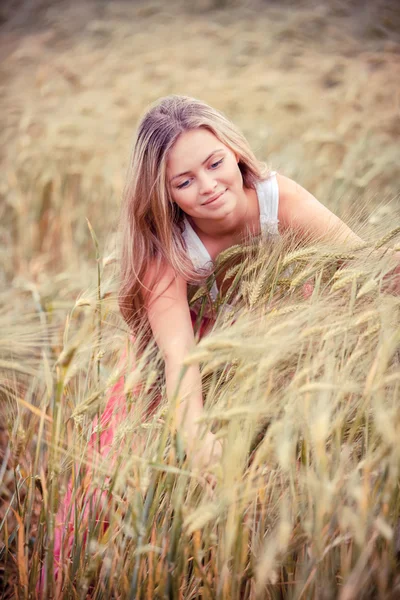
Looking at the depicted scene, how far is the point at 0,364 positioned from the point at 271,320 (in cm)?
53

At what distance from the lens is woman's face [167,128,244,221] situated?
1209mm

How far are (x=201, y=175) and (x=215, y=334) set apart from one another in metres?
0.48

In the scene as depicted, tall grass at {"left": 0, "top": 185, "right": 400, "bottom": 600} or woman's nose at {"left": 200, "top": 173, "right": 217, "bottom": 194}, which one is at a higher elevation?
woman's nose at {"left": 200, "top": 173, "right": 217, "bottom": 194}

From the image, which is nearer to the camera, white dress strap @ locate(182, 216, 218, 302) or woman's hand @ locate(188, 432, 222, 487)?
woman's hand @ locate(188, 432, 222, 487)

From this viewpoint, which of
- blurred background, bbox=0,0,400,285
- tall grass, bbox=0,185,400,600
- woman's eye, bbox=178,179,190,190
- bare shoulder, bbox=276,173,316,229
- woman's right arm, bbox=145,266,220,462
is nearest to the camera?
tall grass, bbox=0,185,400,600

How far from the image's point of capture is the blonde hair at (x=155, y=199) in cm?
124

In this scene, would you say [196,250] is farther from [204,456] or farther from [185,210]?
[204,456]

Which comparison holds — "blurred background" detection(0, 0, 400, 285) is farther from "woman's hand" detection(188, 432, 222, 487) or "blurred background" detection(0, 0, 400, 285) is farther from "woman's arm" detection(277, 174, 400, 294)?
"woman's hand" detection(188, 432, 222, 487)

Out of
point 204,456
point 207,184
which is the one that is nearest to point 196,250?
point 207,184

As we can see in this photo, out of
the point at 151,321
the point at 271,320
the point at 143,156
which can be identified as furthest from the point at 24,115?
the point at 271,320

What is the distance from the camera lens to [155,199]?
1275 millimetres

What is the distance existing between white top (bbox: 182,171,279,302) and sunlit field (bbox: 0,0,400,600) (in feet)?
0.23

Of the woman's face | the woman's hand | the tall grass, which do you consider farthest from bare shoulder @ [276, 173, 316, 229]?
the woman's hand

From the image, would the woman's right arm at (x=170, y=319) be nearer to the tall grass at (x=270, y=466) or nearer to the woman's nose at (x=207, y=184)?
the tall grass at (x=270, y=466)
